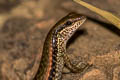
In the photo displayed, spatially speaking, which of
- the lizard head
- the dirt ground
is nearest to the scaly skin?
the lizard head

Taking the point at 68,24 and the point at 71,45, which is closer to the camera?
the point at 68,24

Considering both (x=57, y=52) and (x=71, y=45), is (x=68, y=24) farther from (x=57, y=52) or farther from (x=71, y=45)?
(x=71, y=45)

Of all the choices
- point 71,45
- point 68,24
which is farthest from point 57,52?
point 71,45

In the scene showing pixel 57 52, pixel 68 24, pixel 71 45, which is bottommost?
pixel 71 45

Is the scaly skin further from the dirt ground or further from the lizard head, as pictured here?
the dirt ground

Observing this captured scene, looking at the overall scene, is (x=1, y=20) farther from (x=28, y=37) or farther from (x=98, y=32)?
(x=98, y=32)

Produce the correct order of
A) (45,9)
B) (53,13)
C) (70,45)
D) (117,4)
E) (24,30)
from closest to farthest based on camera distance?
(70,45) → (117,4) → (24,30) → (53,13) → (45,9)

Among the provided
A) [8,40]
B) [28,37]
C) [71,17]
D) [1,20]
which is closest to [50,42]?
[71,17]
